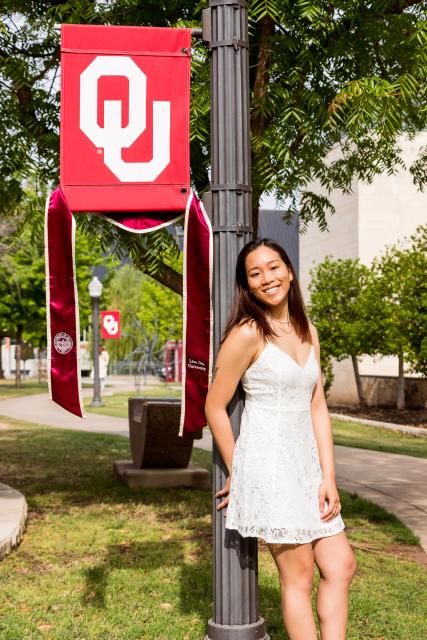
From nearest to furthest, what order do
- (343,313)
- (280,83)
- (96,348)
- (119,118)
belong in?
1. (119,118)
2. (280,83)
3. (96,348)
4. (343,313)

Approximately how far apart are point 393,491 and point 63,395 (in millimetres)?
6961

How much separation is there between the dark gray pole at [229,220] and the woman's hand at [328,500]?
1.15ft

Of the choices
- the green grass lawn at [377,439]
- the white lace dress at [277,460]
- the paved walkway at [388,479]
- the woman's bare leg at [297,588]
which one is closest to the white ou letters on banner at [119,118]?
the white lace dress at [277,460]

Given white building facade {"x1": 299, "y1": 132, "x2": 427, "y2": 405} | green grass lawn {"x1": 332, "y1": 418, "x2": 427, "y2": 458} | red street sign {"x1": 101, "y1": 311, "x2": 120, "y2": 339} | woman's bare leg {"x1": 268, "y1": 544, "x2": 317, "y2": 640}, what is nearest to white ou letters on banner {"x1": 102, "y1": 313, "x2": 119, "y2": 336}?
red street sign {"x1": 101, "y1": 311, "x2": 120, "y2": 339}

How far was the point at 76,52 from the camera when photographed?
12.1ft

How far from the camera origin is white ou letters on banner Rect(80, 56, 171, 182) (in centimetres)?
367

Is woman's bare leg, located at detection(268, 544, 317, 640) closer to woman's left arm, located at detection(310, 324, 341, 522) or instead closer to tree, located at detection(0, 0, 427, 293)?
woman's left arm, located at detection(310, 324, 341, 522)

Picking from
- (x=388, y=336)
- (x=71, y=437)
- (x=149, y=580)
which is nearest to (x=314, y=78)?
(x=149, y=580)

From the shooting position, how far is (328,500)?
3.51 m

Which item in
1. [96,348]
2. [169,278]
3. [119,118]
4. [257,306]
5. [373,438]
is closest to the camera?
[257,306]

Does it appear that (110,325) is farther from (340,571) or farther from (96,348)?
(340,571)

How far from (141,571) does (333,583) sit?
2.96 metres

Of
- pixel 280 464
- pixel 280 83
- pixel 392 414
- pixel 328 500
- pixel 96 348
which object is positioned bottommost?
pixel 392 414

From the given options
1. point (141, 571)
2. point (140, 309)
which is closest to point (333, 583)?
point (141, 571)
